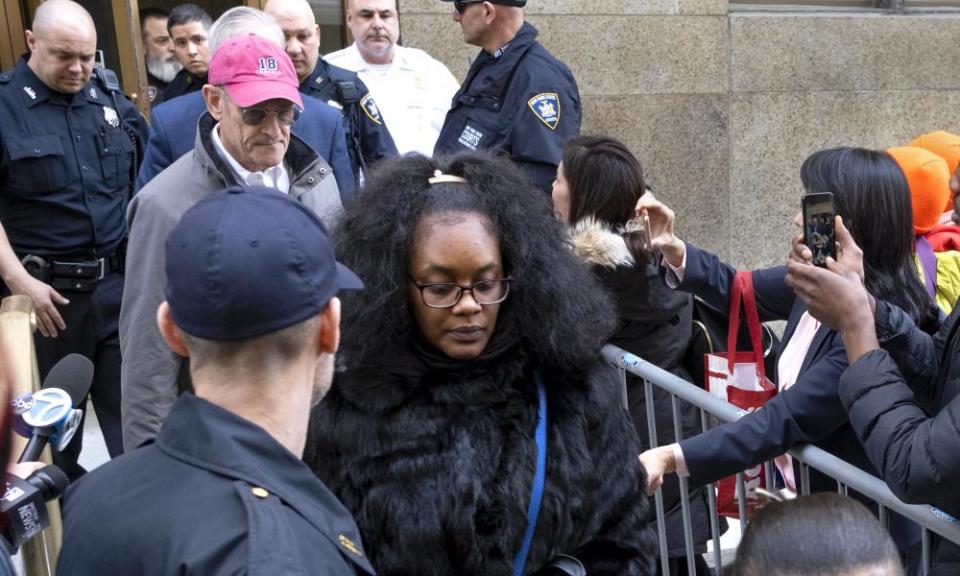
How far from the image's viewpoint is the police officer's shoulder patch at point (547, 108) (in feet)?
16.1

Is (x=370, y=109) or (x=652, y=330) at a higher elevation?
(x=370, y=109)

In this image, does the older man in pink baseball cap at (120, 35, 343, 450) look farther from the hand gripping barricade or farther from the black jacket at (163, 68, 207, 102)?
the black jacket at (163, 68, 207, 102)

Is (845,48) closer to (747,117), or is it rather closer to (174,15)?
(747,117)

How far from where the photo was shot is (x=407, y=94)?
5.57 meters

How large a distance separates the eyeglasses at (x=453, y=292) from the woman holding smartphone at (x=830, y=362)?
880 mm

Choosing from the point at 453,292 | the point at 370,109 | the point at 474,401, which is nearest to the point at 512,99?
the point at 370,109

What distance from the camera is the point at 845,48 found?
7930 mm

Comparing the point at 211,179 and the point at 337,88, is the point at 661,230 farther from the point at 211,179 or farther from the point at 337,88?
the point at 337,88

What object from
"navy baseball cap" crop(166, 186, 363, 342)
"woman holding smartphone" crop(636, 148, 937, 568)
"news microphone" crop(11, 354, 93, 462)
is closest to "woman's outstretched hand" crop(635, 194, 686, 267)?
"woman holding smartphone" crop(636, 148, 937, 568)

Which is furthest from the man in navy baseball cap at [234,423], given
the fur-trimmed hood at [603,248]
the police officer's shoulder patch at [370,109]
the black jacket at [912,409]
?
the police officer's shoulder patch at [370,109]

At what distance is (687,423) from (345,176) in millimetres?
1559

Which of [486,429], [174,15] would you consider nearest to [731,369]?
[486,429]

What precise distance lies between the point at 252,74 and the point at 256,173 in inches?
12.5

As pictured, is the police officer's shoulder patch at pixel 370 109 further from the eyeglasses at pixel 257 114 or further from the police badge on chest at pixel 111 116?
the eyeglasses at pixel 257 114
